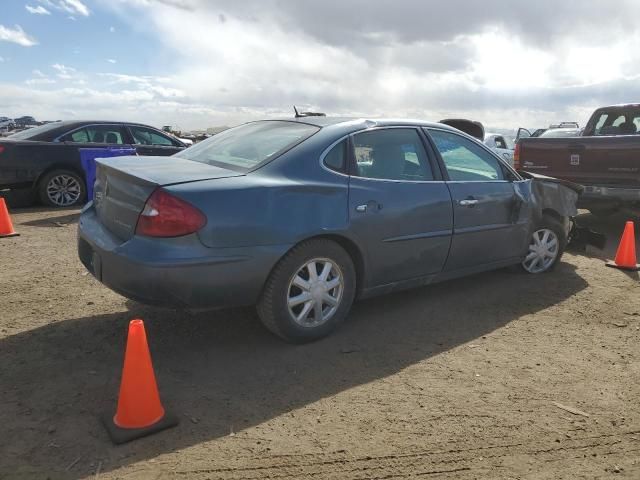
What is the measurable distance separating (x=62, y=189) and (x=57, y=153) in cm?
64

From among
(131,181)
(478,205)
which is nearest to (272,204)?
(131,181)

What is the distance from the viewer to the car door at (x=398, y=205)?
391 centimetres

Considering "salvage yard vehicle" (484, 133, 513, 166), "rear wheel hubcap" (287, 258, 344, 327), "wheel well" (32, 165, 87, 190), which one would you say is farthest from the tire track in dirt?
"salvage yard vehicle" (484, 133, 513, 166)

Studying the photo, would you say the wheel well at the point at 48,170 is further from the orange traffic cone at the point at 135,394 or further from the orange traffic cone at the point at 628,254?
the orange traffic cone at the point at 628,254

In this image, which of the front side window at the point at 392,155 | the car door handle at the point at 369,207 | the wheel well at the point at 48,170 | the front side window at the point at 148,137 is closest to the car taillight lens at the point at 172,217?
the car door handle at the point at 369,207

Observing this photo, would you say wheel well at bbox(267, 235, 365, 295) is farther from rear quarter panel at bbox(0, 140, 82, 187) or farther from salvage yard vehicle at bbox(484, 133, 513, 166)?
salvage yard vehicle at bbox(484, 133, 513, 166)

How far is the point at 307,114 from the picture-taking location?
476 cm

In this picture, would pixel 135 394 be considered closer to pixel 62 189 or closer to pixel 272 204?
pixel 272 204

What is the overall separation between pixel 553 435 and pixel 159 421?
2057 mm

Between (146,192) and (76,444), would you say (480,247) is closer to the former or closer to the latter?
(146,192)

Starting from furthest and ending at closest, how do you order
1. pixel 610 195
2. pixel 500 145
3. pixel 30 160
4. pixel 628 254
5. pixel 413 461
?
pixel 500 145 → pixel 30 160 → pixel 610 195 → pixel 628 254 → pixel 413 461

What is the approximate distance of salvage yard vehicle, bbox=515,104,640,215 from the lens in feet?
23.4

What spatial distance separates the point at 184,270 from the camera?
10.4 feet

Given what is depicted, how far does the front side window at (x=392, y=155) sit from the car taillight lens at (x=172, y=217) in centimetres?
129
